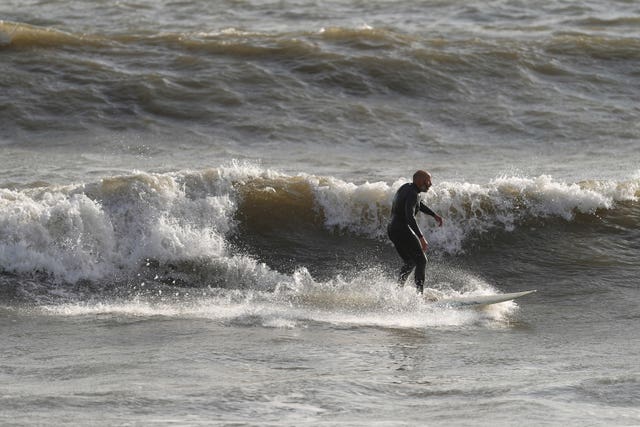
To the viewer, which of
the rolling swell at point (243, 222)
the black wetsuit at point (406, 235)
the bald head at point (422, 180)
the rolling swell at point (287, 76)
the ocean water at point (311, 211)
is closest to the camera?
the ocean water at point (311, 211)

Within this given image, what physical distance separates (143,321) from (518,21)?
17.7 meters

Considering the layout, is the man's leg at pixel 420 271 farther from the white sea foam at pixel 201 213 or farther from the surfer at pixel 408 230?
the white sea foam at pixel 201 213

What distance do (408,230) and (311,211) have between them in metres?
3.14

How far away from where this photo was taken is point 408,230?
12.2 metres

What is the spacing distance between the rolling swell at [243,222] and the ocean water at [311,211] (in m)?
0.03

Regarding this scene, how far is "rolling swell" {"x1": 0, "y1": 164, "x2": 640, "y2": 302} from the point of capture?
43.2 feet

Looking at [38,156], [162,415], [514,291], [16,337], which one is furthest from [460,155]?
[162,415]

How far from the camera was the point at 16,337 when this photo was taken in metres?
10.5

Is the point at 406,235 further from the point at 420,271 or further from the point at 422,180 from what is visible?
the point at 422,180

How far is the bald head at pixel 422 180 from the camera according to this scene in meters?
11.8

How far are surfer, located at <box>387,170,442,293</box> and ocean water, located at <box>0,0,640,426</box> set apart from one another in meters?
0.25

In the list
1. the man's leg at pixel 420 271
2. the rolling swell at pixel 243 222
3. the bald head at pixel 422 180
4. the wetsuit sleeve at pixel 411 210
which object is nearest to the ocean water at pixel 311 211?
the rolling swell at pixel 243 222

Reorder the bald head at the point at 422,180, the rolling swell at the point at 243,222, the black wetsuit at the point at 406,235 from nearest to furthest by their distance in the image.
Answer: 1. the bald head at the point at 422,180
2. the black wetsuit at the point at 406,235
3. the rolling swell at the point at 243,222

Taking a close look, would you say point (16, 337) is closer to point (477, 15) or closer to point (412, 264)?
point (412, 264)
